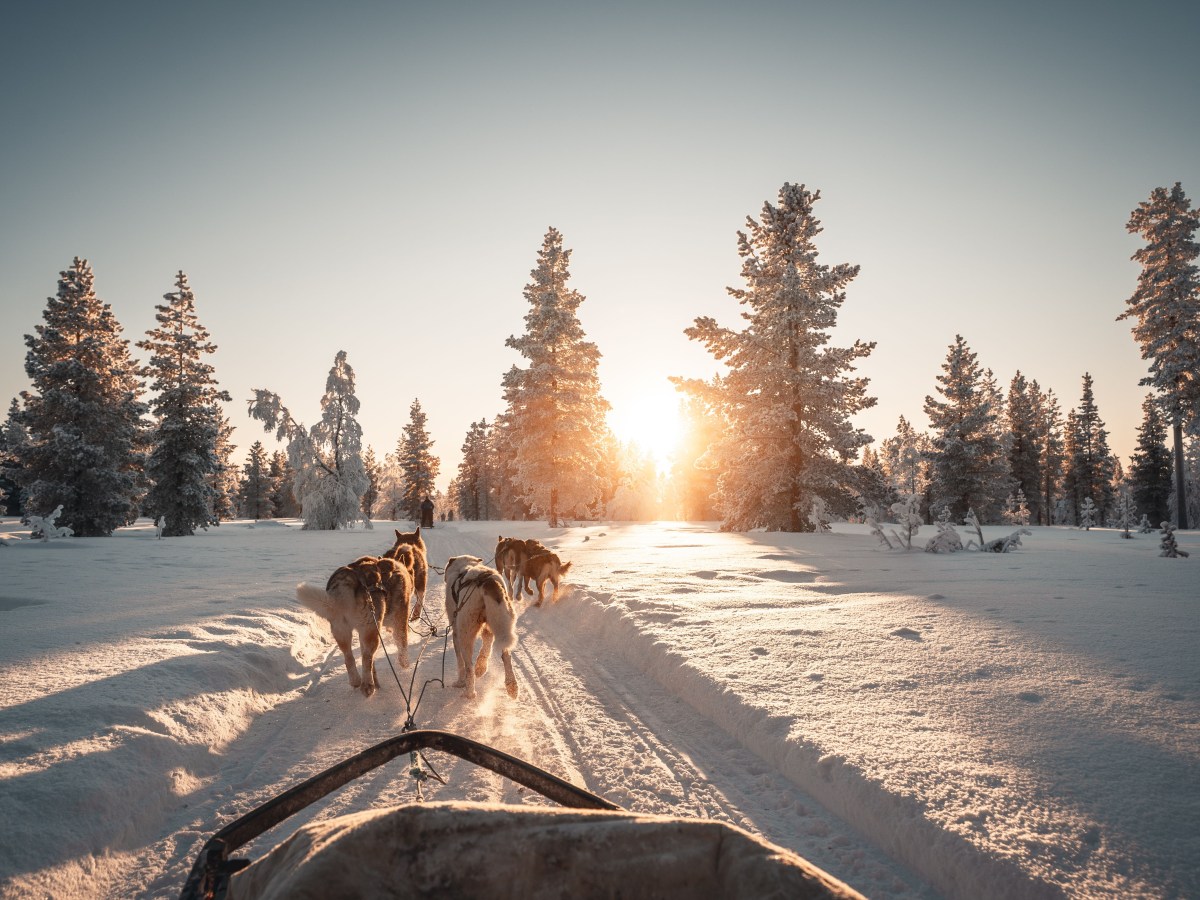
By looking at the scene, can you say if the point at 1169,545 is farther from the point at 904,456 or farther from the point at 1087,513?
the point at 904,456

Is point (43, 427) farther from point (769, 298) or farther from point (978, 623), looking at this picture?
point (978, 623)

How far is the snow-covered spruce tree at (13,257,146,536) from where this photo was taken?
2598cm

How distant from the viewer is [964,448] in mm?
39406

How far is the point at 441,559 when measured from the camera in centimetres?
2027

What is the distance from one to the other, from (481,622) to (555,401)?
2962 centimetres

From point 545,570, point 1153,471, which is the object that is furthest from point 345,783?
point 1153,471

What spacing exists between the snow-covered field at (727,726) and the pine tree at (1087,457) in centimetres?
6375

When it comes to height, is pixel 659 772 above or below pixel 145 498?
below

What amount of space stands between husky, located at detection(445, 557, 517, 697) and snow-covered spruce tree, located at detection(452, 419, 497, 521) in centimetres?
6934

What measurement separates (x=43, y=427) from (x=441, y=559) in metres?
22.4

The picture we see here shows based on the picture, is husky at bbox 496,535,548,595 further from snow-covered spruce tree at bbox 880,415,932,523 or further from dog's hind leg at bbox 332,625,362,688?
snow-covered spruce tree at bbox 880,415,932,523

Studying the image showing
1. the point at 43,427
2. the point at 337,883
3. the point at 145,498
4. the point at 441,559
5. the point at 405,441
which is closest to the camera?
the point at 337,883

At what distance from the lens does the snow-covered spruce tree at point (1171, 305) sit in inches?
1069

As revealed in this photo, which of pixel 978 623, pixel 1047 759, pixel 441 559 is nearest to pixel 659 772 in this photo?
pixel 1047 759
